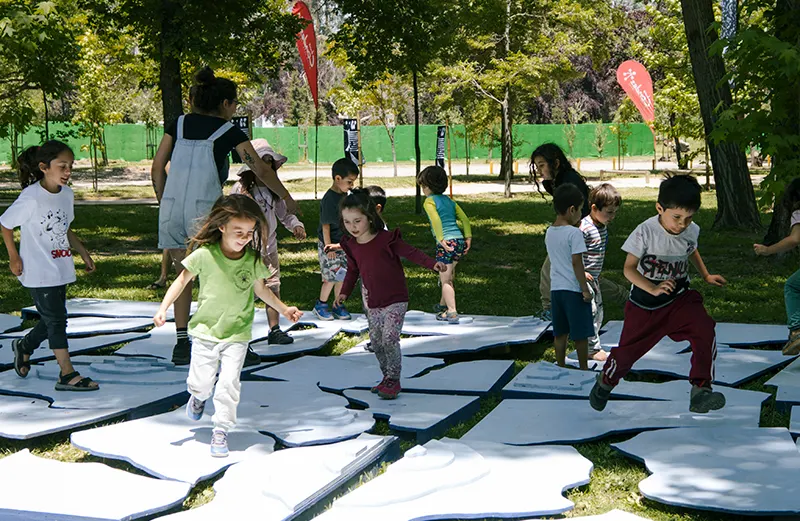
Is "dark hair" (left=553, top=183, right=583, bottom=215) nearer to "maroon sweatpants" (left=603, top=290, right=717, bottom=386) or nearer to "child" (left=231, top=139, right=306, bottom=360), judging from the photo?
"maroon sweatpants" (left=603, top=290, right=717, bottom=386)

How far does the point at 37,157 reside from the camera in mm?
5555

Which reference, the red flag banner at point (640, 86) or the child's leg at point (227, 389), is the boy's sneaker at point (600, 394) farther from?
the red flag banner at point (640, 86)

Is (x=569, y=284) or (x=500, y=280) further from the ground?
(x=569, y=284)

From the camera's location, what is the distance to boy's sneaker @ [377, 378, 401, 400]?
553 cm

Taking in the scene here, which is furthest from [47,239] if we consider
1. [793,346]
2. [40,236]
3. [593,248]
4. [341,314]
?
[793,346]

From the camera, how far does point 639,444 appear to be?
15.1 ft

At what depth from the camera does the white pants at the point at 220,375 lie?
457 centimetres

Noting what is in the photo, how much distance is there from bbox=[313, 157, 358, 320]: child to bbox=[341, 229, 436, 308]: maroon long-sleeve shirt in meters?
1.54

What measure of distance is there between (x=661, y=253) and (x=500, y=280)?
5.43 metres

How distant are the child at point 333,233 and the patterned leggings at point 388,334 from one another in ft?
5.35

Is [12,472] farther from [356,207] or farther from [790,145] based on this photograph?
[790,145]

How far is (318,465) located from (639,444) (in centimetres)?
155

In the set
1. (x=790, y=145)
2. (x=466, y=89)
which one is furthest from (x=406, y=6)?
(x=466, y=89)

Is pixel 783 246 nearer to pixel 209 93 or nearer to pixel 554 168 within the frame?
pixel 554 168
